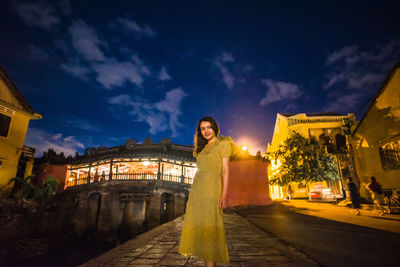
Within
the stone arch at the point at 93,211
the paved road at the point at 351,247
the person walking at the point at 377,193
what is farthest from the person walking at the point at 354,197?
the stone arch at the point at 93,211

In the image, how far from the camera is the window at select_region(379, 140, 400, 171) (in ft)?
30.7

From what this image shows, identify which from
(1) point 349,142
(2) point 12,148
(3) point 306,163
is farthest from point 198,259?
(2) point 12,148

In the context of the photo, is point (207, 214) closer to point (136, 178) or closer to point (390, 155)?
point (390, 155)

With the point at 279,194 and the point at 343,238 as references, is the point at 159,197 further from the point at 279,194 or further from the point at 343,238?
the point at 279,194

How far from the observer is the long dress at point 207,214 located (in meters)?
1.83

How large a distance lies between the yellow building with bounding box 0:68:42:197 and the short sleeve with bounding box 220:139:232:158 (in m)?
Answer: 17.9

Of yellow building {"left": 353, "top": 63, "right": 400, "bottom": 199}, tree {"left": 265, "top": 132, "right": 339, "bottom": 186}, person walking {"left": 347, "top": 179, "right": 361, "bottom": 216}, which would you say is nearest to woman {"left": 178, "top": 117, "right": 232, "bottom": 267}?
person walking {"left": 347, "top": 179, "right": 361, "bottom": 216}

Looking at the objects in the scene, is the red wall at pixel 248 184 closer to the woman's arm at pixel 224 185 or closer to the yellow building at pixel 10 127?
the woman's arm at pixel 224 185

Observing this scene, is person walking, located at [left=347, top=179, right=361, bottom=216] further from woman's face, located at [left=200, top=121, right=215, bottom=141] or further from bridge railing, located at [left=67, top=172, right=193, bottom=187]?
bridge railing, located at [left=67, top=172, right=193, bottom=187]

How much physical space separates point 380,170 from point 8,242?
73.1ft

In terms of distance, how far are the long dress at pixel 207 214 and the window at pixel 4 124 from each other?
17.8m

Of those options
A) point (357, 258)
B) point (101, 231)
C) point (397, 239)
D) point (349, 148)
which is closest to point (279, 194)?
point (349, 148)

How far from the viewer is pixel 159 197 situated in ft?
55.9

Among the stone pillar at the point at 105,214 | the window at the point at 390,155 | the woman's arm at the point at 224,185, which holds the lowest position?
the stone pillar at the point at 105,214
